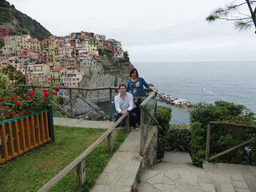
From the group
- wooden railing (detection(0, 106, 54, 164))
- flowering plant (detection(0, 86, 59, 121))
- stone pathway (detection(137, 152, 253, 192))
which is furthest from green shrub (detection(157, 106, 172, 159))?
flowering plant (detection(0, 86, 59, 121))

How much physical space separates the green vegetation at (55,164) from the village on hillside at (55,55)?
212 feet

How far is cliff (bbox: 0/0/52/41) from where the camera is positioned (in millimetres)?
80938

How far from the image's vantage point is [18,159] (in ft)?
11.5

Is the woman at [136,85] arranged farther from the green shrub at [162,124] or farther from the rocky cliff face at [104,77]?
the rocky cliff face at [104,77]

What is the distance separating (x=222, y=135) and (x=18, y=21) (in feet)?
367

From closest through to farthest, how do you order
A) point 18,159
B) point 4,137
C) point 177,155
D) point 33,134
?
point 4,137
point 18,159
point 33,134
point 177,155

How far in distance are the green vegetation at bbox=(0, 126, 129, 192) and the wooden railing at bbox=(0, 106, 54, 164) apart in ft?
0.48

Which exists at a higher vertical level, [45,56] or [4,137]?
[45,56]

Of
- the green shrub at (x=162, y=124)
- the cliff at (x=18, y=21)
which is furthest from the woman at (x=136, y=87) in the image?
the cliff at (x=18, y=21)

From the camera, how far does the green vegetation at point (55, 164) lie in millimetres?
2764

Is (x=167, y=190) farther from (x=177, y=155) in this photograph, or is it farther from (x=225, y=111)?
(x=177, y=155)

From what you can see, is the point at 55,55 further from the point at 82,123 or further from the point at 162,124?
the point at 162,124

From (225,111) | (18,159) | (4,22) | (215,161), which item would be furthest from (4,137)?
(4,22)

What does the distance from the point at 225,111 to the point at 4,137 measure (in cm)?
629
